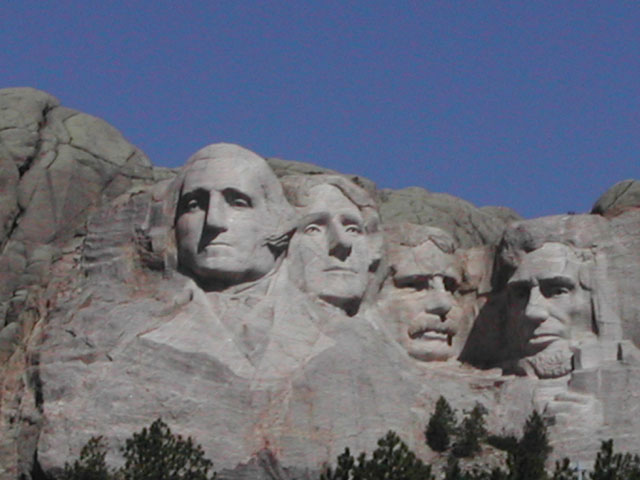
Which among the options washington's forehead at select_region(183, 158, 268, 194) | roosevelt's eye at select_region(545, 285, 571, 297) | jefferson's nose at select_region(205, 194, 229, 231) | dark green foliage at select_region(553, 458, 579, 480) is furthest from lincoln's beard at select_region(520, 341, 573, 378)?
jefferson's nose at select_region(205, 194, 229, 231)

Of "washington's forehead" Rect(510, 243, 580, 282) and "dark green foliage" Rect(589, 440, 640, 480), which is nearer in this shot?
"dark green foliage" Rect(589, 440, 640, 480)

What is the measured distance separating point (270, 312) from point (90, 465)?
338 cm

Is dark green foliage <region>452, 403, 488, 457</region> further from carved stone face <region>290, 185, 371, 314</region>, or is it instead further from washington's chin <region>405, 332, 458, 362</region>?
carved stone face <region>290, 185, 371, 314</region>

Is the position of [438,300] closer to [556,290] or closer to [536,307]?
[536,307]

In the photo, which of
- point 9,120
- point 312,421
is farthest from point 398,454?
point 9,120

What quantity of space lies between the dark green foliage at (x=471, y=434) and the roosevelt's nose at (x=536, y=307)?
1.33 m

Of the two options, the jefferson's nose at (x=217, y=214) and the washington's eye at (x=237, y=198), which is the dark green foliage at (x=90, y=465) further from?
the washington's eye at (x=237, y=198)

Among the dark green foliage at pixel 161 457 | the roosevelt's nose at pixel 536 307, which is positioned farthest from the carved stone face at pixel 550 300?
the dark green foliage at pixel 161 457

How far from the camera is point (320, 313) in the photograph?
90.7 ft

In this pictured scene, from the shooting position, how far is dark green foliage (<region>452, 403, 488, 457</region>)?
2694 cm

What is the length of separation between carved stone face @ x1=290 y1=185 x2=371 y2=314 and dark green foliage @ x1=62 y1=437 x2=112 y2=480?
371 centimetres

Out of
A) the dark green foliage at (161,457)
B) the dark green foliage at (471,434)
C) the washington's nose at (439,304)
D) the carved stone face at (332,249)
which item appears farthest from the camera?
the washington's nose at (439,304)

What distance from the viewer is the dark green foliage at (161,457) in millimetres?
24672

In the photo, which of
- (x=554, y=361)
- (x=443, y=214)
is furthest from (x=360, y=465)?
(x=443, y=214)
